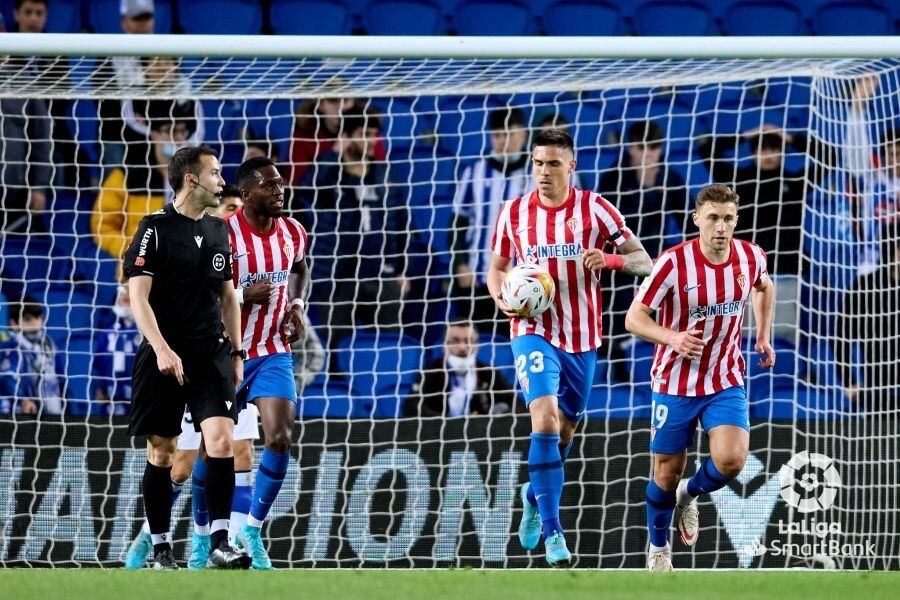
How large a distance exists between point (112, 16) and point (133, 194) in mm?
2285

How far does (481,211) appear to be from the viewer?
9469 mm

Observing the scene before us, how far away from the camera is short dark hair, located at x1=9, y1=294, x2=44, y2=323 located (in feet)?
A: 28.2

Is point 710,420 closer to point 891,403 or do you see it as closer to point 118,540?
point 891,403

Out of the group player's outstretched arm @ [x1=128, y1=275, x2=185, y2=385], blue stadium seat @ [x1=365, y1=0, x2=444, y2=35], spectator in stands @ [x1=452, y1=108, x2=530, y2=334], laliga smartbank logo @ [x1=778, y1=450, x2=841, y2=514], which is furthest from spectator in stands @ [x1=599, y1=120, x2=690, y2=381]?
player's outstretched arm @ [x1=128, y1=275, x2=185, y2=385]

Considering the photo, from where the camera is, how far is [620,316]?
9531 mm

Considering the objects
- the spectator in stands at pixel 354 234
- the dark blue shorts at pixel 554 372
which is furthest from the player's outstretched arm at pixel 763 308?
the spectator in stands at pixel 354 234

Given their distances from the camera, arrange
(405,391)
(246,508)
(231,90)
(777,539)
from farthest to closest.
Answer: (405,391)
(231,90)
(777,539)
(246,508)

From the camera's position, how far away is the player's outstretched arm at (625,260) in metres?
6.83

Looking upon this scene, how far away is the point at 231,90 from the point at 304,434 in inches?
82.7

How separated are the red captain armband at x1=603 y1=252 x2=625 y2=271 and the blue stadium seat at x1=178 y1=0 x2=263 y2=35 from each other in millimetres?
5105

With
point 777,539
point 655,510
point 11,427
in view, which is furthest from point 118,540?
point 777,539

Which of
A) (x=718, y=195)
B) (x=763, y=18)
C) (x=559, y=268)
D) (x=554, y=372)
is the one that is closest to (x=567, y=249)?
(x=559, y=268)

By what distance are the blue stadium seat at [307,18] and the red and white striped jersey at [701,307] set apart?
204 inches

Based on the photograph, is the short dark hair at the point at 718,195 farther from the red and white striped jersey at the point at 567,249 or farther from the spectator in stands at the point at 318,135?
the spectator in stands at the point at 318,135
